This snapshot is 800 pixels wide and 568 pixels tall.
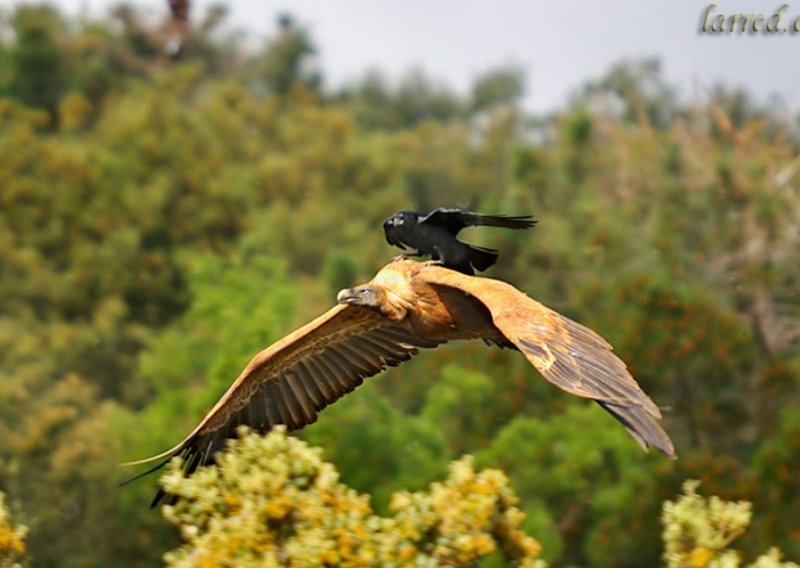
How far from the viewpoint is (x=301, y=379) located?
11789 millimetres

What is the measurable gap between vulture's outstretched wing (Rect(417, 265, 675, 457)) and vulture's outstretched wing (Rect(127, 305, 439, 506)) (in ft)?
7.28

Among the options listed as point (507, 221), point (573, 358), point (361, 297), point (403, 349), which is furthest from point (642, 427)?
point (403, 349)

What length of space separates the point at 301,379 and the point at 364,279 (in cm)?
2603

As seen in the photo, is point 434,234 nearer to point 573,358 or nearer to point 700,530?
point 573,358

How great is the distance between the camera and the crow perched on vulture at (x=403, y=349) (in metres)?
8.34

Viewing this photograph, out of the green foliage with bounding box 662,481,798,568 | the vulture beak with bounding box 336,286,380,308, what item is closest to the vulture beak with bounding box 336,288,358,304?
the vulture beak with bounding box 336,286,380,308

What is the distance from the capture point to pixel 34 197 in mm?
48750

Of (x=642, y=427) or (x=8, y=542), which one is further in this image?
(x=8, y=542)

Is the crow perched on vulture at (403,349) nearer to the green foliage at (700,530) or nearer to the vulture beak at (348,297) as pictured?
the vulture beak at (348,297)

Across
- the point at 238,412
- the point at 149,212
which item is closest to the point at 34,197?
the point at 149,212

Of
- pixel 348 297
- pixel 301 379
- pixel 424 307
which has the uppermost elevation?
pixel 348 297

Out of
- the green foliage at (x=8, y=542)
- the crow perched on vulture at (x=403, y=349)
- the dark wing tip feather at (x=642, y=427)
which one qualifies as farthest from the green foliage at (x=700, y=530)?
the green foliage at (x=8, y=542)

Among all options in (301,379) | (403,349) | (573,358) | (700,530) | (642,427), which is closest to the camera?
(642,427)

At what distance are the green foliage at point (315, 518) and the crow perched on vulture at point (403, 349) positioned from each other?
1.87 ft
